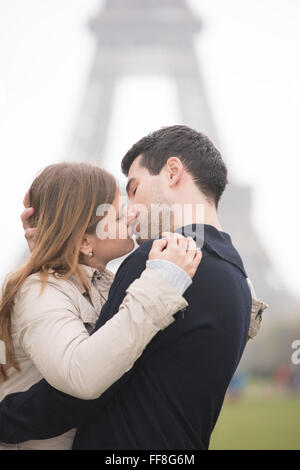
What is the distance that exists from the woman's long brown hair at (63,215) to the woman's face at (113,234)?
0.10 feet

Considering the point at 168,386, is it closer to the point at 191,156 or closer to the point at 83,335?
the point at 83,335

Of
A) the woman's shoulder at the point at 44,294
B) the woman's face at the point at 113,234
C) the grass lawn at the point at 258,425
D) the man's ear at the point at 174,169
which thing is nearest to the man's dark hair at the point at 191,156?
the man's ear at the point at 174,169

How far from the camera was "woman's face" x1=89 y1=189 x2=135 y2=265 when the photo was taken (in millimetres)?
1606

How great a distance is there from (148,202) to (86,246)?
249mm

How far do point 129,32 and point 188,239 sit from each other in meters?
18.2

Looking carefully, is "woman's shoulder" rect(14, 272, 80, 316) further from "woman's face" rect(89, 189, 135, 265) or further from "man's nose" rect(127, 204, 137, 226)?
"man's nose" rect(127, 204, 137, 226)

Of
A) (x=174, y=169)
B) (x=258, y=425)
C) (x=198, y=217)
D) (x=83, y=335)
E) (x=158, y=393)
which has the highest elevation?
(x=174, y=169)

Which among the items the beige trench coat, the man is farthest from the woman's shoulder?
the man

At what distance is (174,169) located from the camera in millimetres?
1688

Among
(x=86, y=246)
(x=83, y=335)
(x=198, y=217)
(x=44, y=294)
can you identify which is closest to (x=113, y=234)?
(x=86, y=246)

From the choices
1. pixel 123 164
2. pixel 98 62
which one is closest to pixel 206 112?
pixel 98 62

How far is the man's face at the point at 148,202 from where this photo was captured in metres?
1.71

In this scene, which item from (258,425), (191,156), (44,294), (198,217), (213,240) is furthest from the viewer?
(258,425)

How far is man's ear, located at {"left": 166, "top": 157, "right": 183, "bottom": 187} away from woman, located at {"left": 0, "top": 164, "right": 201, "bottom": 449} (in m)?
0.16
